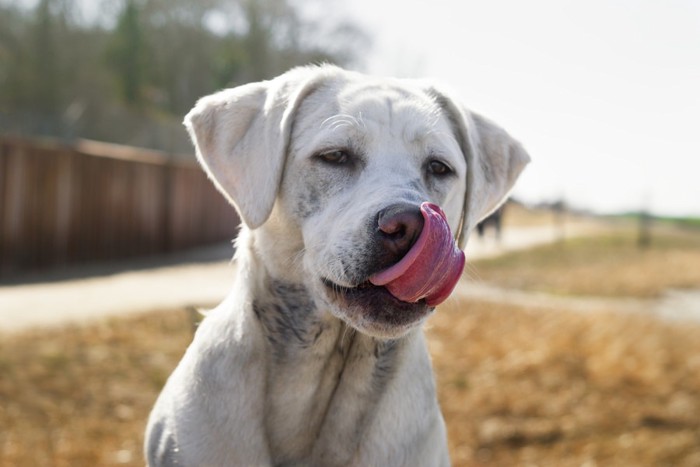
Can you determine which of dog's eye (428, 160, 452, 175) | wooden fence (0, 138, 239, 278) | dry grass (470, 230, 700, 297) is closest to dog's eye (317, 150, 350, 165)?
dog's eye (428, 160, 452, 175)

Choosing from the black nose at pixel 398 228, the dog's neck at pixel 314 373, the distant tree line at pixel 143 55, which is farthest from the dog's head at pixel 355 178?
the distant tree line at pixel 143 55

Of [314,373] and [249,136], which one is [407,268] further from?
[249,136]

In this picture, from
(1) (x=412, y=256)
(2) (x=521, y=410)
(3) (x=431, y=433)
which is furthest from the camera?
(2) (x=521, y=410)

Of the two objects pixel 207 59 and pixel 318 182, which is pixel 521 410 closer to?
pixel 318 182

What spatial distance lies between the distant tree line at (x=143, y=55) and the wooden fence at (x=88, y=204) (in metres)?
13.6

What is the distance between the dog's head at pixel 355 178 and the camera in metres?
2.32

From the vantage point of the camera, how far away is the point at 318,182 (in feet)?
8.96

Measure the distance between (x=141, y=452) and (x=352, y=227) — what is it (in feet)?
10.2

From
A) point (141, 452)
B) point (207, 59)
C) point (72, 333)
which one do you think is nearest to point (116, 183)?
point (72, 333)

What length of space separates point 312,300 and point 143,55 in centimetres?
3656

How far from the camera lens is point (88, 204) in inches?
549

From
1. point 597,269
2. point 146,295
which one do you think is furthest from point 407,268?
point 597,269

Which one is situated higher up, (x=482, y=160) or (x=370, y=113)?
→ (x=370, y=113)

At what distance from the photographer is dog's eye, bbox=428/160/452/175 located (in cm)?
281
